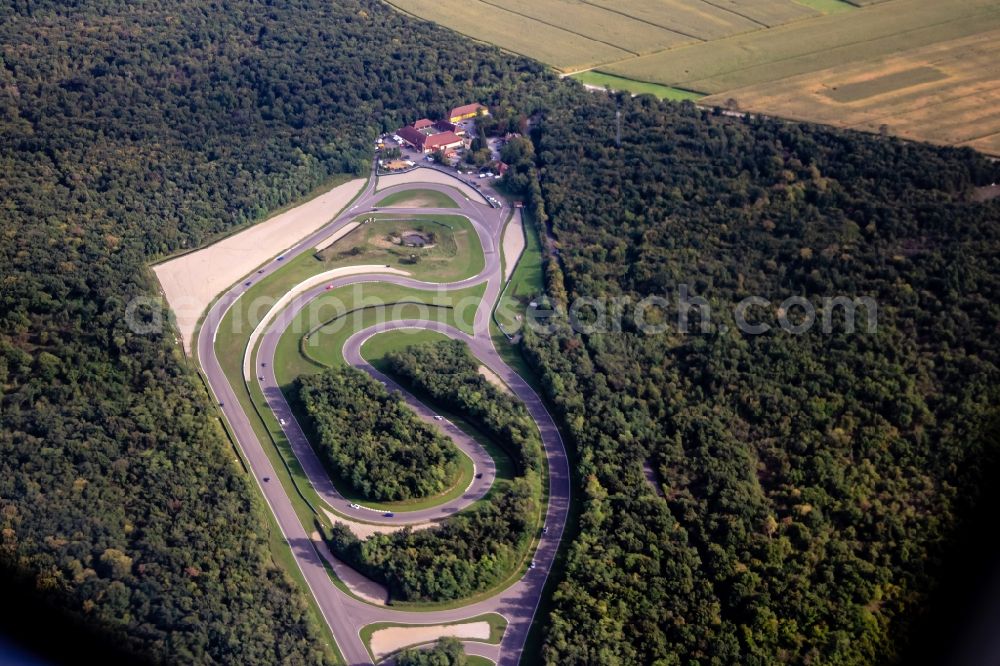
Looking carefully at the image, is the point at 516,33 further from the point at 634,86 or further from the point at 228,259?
the point at 228,259

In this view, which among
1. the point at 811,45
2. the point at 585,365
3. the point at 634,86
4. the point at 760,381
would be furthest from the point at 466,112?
the point at 760,381

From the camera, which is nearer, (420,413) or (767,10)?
(420,413)

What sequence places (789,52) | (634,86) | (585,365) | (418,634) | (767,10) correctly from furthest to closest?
(767,10), (789,52), (634,86), (585,365), (418,634)

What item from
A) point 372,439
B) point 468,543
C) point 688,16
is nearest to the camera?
point 468,543

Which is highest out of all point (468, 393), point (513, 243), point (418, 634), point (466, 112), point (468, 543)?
point (466, 112)

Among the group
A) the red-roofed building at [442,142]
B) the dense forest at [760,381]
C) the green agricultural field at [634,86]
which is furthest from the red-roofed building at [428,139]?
the green agricultural field at [634,86]

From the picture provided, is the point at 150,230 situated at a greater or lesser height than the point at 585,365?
lesser

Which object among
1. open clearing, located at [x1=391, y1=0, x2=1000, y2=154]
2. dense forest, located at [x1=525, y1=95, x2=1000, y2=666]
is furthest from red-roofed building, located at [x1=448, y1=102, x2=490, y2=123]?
open clearing, located at [x1=391, y1=0, x2=1000, y2=154]
